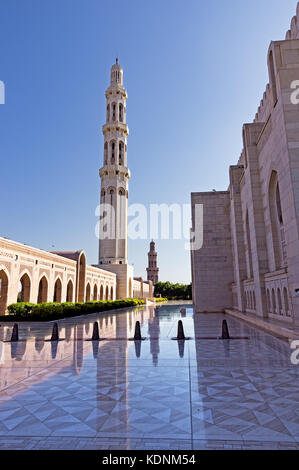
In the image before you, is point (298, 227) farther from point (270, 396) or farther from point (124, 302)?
point (124, 302)

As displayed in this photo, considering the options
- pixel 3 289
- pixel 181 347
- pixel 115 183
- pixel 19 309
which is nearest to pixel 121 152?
pixel 115 183

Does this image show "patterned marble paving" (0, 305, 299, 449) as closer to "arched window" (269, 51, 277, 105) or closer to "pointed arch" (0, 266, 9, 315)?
"arched window" (269, 51, 277, 105)

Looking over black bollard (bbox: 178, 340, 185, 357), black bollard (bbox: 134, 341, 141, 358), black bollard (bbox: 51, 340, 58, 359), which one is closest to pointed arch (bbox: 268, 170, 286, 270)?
black bollard (bbox: 178, 340, 185, 357)

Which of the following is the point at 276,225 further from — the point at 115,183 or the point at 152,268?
the point at 152,268

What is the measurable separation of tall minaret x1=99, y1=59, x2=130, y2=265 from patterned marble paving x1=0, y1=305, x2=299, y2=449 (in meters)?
41.8

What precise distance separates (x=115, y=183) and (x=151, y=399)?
155 ft

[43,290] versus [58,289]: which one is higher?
[58,289]

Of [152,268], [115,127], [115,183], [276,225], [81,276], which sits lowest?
[81,276]

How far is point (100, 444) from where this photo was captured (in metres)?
3.12

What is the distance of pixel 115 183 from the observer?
50125mm

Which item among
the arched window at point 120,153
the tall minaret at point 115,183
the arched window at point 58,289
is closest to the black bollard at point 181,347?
the arched window at point 58,289

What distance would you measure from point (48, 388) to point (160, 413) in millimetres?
2200

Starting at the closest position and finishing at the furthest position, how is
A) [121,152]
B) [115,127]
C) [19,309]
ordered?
1. [19,309]
2. [115,127]
3. [121,152]

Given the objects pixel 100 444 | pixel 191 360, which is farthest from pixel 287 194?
pixel 100 444
